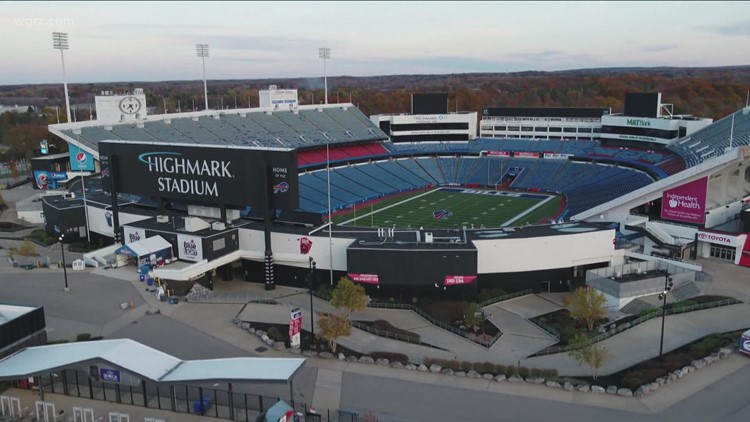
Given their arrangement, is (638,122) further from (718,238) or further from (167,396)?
(167,396)

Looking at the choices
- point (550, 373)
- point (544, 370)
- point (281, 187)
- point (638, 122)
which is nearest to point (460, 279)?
point (544, 370)

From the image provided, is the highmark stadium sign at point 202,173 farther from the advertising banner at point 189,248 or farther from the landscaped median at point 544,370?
the landscaped median at point 544,370

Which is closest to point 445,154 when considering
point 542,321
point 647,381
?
point 542,321

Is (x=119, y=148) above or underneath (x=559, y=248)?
above

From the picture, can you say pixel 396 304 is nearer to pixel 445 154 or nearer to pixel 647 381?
pixel 647 381

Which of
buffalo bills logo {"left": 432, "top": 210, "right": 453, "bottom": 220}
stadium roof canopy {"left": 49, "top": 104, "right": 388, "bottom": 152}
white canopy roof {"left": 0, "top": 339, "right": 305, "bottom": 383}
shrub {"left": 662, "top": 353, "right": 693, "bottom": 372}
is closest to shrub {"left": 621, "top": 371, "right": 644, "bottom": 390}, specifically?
shrub {"left": 662, "top": 353, "right": 693, "bottom": 372}

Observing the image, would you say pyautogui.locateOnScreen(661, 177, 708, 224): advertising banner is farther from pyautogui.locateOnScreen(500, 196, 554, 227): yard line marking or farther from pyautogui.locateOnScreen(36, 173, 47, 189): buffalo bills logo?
pyautogui.locateOnScreen(36, 173, 47, 189): buffalo bills logo

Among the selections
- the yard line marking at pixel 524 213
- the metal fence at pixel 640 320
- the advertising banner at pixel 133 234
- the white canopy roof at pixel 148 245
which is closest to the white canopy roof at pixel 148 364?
the metal fence at pixel 640 320
